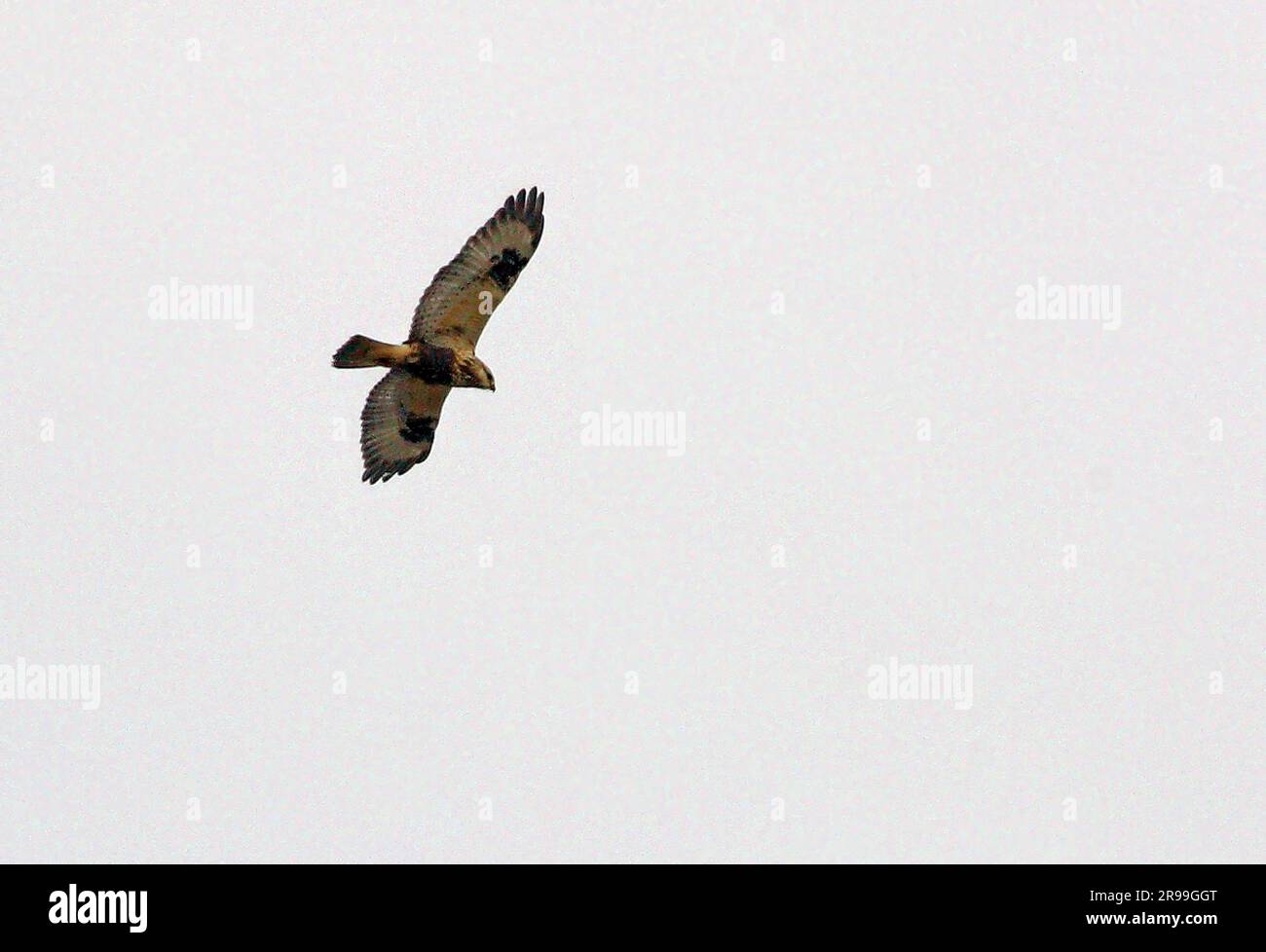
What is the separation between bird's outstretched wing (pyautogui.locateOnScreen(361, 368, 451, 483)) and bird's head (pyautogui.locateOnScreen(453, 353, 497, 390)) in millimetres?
959

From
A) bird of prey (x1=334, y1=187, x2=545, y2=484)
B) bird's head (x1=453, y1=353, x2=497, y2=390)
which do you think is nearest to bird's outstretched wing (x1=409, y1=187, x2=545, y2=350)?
bird of prey (x1=334, y1=187, x2=545, y2=484)

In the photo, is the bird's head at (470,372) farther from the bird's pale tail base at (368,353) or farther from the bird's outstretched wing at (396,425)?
the bird's outstretched wing at (396,425)

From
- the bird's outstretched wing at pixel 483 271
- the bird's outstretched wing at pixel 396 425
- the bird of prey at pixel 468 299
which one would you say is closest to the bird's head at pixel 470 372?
the bird of prey at pixel 468 299

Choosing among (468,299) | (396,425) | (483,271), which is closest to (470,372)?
(468,299)

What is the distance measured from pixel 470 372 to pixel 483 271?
114 cm

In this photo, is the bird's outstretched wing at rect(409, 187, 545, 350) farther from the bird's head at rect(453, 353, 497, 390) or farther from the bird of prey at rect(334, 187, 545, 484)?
the bird's head at rect(453, 353, 497, 390)

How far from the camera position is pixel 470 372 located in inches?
1089

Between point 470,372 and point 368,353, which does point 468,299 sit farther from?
point 368,353

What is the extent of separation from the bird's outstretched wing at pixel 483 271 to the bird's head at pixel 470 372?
0.31 metres

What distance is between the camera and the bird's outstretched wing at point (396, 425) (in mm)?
28797
